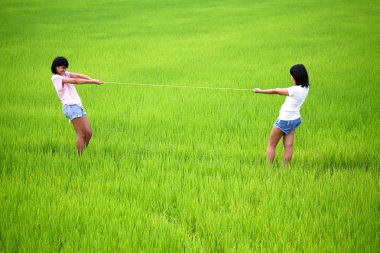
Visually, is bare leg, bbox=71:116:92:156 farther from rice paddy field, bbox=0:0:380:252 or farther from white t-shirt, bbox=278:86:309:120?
white t-shirt, bbox=278:86:309:120

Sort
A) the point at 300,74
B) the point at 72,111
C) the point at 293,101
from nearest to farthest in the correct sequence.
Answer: the point at 300,74 < the point at 293,101 < the point at 72,111

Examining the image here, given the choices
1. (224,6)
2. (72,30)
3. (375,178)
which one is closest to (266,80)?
(375,178)

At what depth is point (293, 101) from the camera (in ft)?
10.7

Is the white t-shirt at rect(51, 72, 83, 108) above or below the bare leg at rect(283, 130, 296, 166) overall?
above

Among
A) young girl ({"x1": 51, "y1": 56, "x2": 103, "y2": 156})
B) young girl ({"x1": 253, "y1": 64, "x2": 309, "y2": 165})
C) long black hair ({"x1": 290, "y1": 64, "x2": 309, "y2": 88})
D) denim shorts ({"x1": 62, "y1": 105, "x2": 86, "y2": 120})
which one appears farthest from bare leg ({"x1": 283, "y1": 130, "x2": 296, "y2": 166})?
denim shorts ({"x1": 62, "y1": 105, "x2": 86, "y2": 120})

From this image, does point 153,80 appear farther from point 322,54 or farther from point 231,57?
point 322,54

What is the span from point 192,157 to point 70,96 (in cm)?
149

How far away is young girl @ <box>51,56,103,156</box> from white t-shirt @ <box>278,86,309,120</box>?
196cm

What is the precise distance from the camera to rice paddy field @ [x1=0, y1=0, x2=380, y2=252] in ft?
7.47

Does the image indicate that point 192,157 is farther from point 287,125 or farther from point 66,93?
point 66,93

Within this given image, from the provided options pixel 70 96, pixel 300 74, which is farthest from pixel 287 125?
pixel 70 96

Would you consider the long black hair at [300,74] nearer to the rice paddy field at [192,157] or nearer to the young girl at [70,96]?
the rice paddy field at [192,157]

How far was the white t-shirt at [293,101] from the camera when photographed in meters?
3.20

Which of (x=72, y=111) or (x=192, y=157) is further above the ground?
(x=72, y=111)
